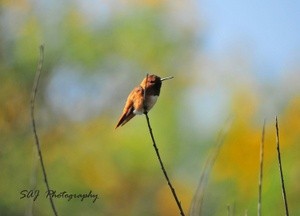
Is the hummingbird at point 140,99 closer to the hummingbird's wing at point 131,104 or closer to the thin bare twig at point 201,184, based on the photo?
the hummingbird's wing at point 131,104

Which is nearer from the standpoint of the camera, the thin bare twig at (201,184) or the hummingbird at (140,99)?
the thin bare twig at (201,184)

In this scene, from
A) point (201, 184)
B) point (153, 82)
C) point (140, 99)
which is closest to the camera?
point (201, 184)

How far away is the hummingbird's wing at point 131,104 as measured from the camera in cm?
214

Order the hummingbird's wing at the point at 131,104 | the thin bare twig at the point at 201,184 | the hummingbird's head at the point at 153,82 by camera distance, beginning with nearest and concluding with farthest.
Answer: the thin bare twig at the point at 201,184, the hummingbird's head at the point at 153,82, the hummingbird's wing at the point at 131,104

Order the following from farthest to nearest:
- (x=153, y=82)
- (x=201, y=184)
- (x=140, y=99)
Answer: (x=140, y=99) → (x=153, y=82) → (x=201, y=184)

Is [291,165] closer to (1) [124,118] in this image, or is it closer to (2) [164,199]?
(2) [164,199]

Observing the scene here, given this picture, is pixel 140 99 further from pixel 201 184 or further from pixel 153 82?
pixel 201 184

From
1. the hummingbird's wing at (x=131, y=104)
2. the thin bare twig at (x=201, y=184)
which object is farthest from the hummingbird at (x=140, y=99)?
the thin bare twig at (x=201, y=184)

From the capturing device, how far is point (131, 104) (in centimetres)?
215

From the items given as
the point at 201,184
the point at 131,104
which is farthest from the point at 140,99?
the point at 201,184

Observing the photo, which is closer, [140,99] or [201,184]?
[201,184]


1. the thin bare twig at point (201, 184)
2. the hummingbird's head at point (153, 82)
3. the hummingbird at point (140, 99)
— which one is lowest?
the thin bare twig at point (201, 184)

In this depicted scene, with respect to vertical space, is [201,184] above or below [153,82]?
below

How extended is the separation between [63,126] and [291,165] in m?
3.11
